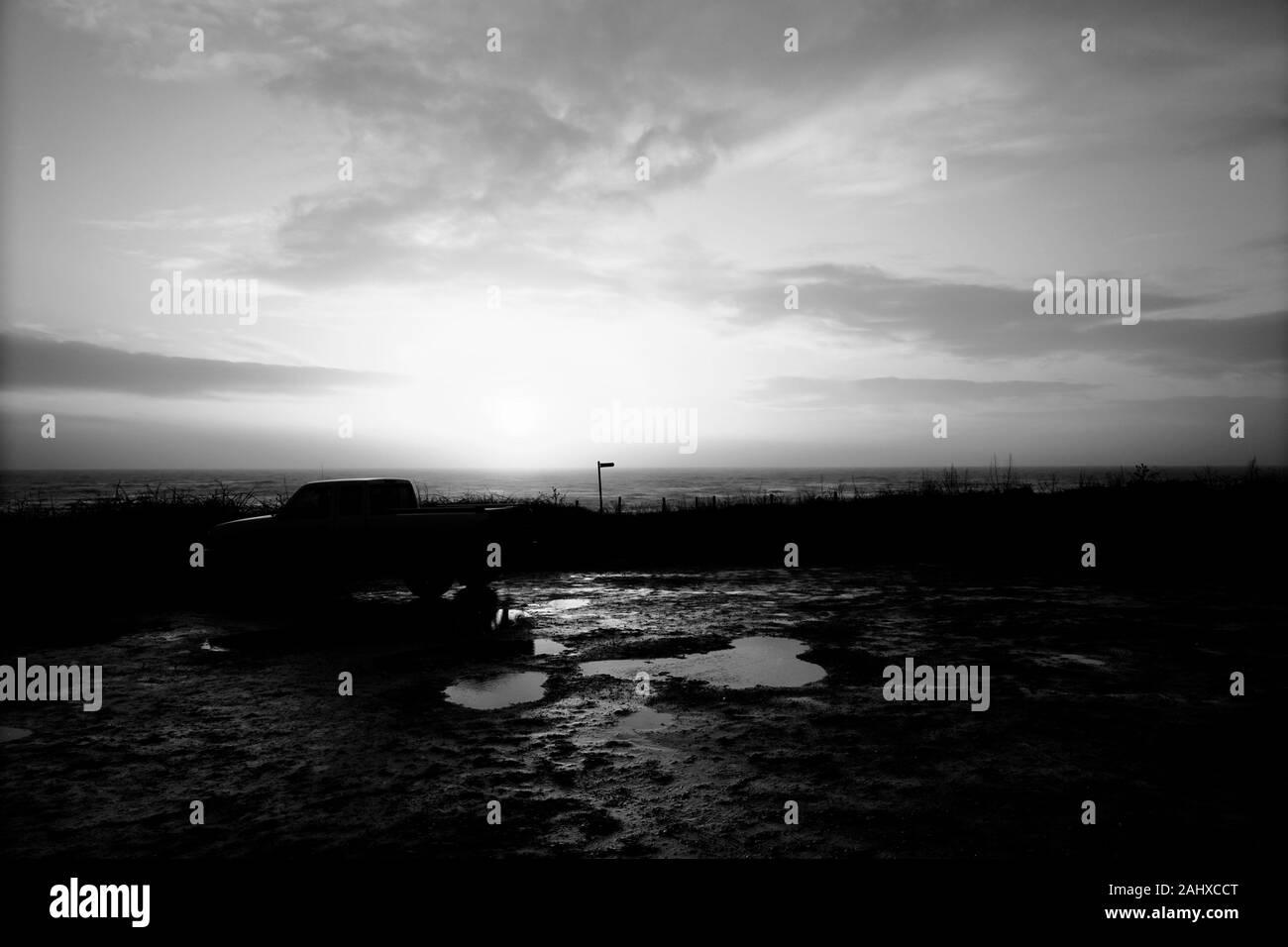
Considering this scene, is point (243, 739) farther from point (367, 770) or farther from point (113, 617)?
point (113, 617)

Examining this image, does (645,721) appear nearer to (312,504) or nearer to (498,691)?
(498,691)

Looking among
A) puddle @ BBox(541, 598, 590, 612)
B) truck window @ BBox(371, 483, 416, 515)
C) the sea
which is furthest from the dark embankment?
the sea

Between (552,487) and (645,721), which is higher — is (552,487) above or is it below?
above

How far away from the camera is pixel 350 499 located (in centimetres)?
1240

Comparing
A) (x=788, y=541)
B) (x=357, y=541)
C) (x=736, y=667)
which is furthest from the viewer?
(x=788, y=541)

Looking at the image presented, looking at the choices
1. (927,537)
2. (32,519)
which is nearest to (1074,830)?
(927,537)

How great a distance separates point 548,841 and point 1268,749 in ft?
18.0

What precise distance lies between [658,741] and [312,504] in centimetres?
923

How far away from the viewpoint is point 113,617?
11.7 metres

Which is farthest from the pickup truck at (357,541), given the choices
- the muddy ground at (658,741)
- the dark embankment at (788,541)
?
the muddy ground at (658,741)

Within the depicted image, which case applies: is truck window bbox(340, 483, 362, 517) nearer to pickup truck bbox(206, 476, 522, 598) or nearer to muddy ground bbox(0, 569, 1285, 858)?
pickup truck bbox(206, 476, 522, 598)

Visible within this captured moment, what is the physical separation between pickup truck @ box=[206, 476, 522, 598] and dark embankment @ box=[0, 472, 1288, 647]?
9.4 inches

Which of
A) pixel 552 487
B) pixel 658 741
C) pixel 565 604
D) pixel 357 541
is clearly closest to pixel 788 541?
pixel 565 604
